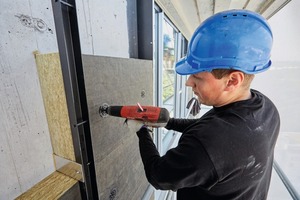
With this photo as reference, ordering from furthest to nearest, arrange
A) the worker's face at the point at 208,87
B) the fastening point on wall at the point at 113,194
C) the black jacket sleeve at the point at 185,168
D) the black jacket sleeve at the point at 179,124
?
1. the black jacket sleeve at the point at 179,124
2. the fastening point on wall at the point at 113,194
3. the worker's face at the point at 208,87
4. the black jacket sleeve at the point at 185,168

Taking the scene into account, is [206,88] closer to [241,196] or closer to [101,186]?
[241,196]

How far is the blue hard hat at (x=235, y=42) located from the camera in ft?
1.74

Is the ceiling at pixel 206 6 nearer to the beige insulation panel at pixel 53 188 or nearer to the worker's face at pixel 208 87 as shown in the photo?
the worker's face at pixel 208 87

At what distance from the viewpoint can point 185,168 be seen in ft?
1.62

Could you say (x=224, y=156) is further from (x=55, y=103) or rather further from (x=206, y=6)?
(x=206, y=6)

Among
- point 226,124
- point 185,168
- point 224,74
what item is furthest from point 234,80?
point 185,168

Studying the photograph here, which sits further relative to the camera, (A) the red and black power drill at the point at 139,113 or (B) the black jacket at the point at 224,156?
(A) the red and black power drill at the point at 139,113

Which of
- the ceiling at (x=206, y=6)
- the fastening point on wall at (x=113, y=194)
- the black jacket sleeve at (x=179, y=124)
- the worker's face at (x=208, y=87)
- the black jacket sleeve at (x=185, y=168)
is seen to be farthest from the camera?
the ceiling at (x=206, y=6)

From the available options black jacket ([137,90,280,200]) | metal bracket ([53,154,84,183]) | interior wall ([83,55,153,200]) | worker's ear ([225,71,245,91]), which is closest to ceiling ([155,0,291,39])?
interior wall ([83,55,153,200])

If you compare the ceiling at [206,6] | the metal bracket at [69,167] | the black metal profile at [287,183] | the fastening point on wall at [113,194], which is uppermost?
the ceiling at [206,6]

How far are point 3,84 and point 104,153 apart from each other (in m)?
0.44

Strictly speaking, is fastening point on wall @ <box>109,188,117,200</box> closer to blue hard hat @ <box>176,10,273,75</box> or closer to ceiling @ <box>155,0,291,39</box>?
blue hard hat @ <box>176,10,273,75</box>

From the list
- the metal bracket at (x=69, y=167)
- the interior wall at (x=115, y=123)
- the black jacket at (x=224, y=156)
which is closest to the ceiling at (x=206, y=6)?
the interior wall at (x=115, y=123)

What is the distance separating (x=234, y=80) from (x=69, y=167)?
707 mm
